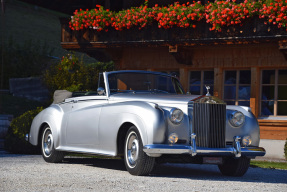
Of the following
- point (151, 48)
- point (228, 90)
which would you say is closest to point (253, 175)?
point (228, 90)

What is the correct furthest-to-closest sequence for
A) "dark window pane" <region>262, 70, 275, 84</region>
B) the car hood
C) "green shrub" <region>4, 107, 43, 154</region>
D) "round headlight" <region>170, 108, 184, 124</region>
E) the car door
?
1. "dark window pane" <region>262, 70, 275, 84</region>
2. "green shrub" <region>4, 107, 43, 154</region>
3. the car door
4. the car hood
5. "round headlight" <region>170, 108, 184, 124</region>

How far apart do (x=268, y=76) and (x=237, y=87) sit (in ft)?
3.05

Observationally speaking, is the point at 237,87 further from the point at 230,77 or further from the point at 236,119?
the point at 236,119

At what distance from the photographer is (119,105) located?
9.08 meters

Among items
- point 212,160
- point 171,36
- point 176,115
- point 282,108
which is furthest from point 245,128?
point 171,36

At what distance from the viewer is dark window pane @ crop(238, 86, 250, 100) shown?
1712 centimetres

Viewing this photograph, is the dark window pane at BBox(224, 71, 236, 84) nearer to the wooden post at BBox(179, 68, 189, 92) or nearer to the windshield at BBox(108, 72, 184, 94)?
the wooden post at BBox(179, 68, 189, 92)

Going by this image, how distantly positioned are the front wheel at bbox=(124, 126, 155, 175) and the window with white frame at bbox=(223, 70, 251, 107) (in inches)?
349

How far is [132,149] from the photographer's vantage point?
870 cm

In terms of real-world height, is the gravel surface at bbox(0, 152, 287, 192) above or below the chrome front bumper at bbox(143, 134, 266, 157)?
below

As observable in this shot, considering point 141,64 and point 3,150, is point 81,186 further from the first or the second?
point 141,64

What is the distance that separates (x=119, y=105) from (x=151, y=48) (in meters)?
9.76

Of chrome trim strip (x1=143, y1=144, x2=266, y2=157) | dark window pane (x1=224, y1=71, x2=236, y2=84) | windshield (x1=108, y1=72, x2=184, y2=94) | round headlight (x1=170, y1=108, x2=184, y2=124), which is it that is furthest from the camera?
dark window pane (x1=224, y1=71, x2=236, y2=84)

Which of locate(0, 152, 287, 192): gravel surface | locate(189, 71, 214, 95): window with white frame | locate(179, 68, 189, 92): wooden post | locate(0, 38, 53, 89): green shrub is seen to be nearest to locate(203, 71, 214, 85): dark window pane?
locate(189, 71, 214, 95): window with white frame
